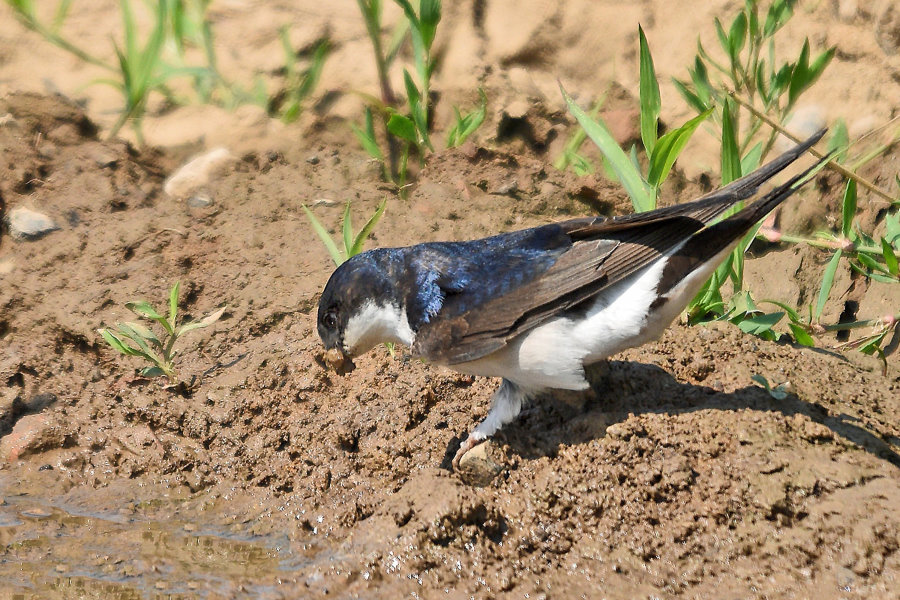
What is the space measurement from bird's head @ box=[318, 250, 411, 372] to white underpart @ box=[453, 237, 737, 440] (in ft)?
1.38

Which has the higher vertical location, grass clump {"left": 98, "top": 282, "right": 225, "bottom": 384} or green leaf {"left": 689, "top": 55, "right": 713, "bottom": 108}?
green leaf {"left": 689, "top": 55, "right": 713, "bottom": 108}

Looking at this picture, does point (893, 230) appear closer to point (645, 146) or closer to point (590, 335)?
point (645, 146)

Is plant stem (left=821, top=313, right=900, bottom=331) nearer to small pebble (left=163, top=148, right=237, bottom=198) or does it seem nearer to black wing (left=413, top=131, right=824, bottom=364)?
black wing (left=413, top=131, right=824, bottom=364)

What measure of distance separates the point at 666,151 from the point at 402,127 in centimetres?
175

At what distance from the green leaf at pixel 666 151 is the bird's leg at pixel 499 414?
108 centimetres

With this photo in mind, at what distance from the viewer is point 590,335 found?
3.25 meters

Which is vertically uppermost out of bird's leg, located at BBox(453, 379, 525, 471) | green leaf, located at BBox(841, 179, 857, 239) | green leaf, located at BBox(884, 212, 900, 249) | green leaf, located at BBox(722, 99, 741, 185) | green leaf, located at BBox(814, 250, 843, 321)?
green leaf, located at BBox(722, 99, 741, 185)

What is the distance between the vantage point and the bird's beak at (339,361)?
372cm

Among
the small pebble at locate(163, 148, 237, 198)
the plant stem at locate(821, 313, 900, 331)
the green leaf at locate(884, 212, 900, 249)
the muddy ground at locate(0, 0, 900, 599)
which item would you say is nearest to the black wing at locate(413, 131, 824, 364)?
the muddy ground at locate(0, 0, 900, 599)

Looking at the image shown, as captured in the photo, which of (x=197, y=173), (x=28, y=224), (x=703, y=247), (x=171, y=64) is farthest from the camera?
(x=171, y=64)

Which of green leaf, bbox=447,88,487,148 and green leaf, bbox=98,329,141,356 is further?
green leaf, bbox=447,88,487,148

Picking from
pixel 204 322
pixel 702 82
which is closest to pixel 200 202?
pixel 204 322

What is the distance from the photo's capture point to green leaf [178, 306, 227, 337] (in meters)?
4.32

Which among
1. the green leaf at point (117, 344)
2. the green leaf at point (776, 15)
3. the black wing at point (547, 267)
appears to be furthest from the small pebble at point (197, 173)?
the green leaf at point (776, 15)
